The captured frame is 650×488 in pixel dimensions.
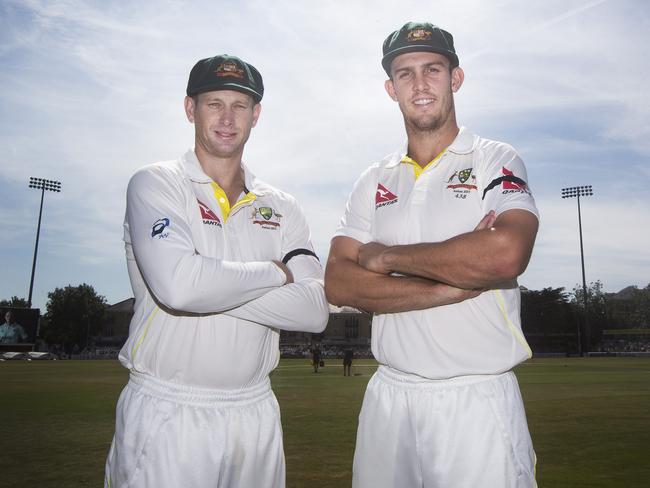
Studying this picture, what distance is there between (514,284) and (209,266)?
5.88 ft

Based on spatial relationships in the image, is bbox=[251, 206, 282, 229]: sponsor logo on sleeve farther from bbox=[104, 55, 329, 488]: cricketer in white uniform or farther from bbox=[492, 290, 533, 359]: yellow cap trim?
bbox=[492, 290, 533, 359]: yellow cap trim

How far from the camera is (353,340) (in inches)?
4486

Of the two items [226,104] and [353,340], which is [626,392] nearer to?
[226,104]

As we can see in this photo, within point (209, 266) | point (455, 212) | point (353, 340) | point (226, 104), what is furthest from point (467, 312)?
point (353, 340)

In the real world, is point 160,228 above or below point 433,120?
below

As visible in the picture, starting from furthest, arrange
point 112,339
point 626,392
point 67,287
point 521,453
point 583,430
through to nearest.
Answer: point 112,339 < point 67,287 < point 626,392 < point 583,430 < point 521,453

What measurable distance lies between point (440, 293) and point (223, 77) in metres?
1.98

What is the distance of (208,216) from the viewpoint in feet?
11.5

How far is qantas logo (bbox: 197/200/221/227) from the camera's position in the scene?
11.5 ft

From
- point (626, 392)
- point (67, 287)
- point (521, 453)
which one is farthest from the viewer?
point (67, 287)

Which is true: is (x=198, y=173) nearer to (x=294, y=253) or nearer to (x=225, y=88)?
(x=225, y=88)

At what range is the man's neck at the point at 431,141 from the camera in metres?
3.57

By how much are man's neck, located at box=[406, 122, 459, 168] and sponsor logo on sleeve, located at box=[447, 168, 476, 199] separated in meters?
0.28

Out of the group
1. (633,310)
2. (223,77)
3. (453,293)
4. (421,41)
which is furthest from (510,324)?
(633,310)
